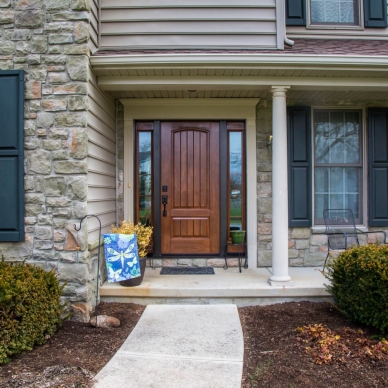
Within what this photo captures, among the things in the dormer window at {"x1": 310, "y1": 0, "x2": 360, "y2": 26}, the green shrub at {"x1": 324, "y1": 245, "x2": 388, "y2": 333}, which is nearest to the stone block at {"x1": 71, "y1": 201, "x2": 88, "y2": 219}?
the green shrub at {"x1": 324, "y1": 245, "x2": 388, "y2": 333}

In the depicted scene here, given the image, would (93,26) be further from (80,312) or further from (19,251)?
(80,312)

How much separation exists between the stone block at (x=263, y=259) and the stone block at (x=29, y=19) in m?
3.63

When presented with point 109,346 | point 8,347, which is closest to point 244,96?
point 109,346

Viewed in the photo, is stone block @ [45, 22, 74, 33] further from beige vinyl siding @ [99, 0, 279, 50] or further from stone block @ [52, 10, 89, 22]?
beige vinyl siding @ [99, 0, 279, 50]

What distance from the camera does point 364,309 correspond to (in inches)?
116

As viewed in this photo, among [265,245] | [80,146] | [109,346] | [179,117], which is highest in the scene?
[179,117]

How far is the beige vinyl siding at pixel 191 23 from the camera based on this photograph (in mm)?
4066

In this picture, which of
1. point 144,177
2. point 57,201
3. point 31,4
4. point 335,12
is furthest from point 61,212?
point 335,12

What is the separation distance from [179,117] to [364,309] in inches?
121

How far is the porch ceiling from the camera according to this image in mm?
3623

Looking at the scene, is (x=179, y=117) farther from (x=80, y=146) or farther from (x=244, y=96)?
(x=80, y=146)

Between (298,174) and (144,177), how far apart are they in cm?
204

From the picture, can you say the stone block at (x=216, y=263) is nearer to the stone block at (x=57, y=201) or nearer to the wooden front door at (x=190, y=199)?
the wooden front door at (x=190, y=199)

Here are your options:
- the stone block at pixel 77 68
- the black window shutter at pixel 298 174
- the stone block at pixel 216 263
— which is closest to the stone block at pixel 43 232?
the stone block at pixel 77 68
